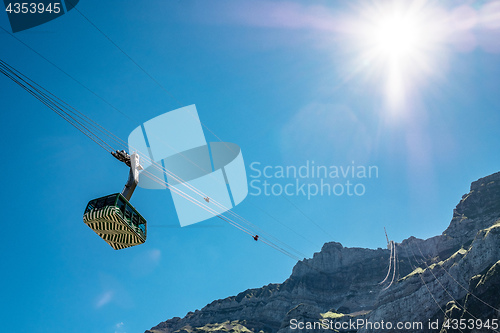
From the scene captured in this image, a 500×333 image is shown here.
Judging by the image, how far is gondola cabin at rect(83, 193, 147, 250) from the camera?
2448 cm

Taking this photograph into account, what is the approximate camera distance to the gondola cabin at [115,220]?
24484mm

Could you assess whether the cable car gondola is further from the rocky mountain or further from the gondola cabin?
the rocky mountain

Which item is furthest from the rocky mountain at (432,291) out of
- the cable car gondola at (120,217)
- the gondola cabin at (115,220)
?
the gondola cabin at (115,220)

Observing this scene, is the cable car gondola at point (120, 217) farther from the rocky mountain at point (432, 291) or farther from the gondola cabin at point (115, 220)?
the rocky mountain at point (432, 291)

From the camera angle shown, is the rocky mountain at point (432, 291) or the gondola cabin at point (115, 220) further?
the rocky mountain at point (432, 291)

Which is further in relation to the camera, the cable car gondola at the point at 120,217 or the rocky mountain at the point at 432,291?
the rocky mountain at the point at 432,291

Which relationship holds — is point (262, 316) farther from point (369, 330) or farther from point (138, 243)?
point (138, 243)

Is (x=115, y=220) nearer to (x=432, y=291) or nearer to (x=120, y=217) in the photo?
(x=120, y=217)

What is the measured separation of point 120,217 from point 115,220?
0.44m

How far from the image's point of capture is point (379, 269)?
198625mm

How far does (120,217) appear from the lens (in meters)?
24.6

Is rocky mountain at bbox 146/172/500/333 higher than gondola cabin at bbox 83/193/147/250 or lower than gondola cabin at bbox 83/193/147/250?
higher

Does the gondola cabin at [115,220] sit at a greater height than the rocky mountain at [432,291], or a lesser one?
lesser

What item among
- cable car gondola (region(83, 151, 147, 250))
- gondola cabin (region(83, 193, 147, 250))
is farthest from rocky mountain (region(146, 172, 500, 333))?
gondola cabin (region(83, 193, 147, 250))
